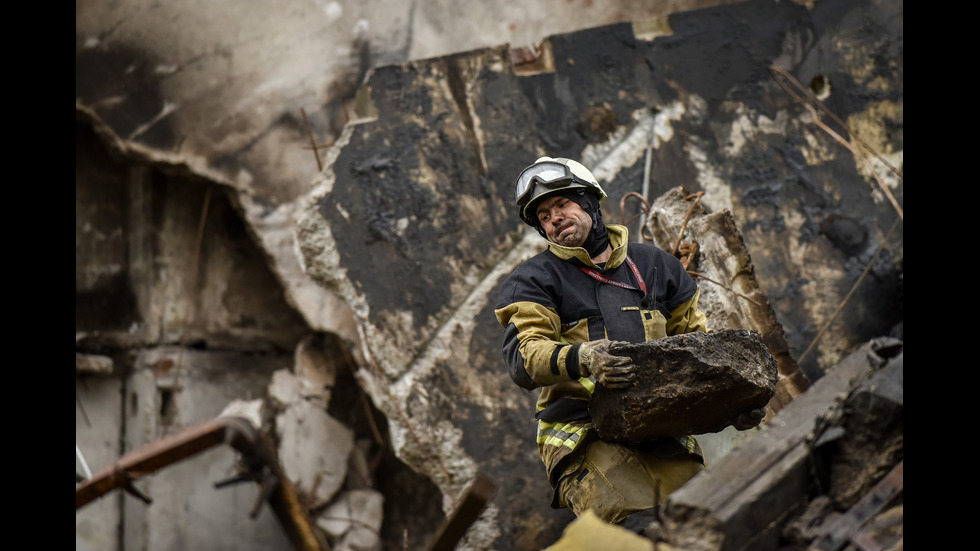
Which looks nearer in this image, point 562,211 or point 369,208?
point 562,211

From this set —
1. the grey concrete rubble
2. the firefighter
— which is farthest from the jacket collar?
the grey concrete rubble

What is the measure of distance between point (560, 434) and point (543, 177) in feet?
2.90

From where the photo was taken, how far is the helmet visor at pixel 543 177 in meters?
3.24

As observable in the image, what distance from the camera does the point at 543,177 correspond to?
3.25 m

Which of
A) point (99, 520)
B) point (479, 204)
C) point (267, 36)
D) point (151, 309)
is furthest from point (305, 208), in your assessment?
point (99, 520)

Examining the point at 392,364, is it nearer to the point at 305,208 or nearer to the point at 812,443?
the point at 305,208

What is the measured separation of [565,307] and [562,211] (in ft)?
1.15

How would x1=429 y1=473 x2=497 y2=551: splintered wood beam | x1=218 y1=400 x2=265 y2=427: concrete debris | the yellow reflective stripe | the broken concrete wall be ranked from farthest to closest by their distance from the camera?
1. x1=218 y1=400 x2=265 y2=427: concrete debris
2. the broken concrete wall
3. the yellow reflective stripe
4. x1=429 y1=473 x2=497 y2=551: splintered wood beam

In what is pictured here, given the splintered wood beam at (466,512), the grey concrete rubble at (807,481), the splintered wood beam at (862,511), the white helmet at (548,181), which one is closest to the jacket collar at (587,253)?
the white helmet at (548,181)

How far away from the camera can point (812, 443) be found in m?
2.37

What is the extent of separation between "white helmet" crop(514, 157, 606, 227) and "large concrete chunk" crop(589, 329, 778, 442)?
75cm

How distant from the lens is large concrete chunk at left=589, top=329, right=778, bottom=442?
274 cm

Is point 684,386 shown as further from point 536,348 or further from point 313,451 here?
point 313,451

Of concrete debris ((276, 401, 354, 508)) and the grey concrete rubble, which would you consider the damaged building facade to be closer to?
concrete debris ((276, 401, 354, 508))
